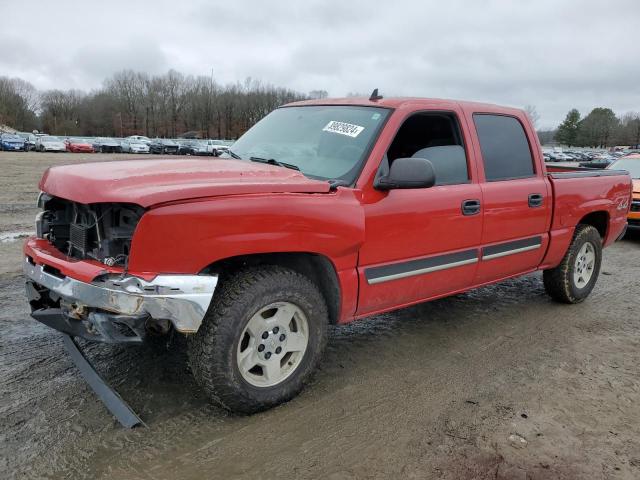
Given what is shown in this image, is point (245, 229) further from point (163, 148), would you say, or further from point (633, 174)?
point (163, 148)

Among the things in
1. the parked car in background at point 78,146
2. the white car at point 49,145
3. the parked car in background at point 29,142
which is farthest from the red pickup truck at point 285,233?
the parked car in background at point 78,146

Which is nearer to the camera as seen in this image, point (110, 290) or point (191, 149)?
point (110, 290)

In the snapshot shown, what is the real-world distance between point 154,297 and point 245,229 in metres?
0.57

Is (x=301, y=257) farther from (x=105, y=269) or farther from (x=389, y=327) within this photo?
(x=389, y=327)

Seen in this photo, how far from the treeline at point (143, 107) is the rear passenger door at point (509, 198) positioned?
8962 cm

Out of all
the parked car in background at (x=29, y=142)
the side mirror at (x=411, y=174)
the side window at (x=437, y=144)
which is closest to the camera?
the side mirror at (x=411, y=174)

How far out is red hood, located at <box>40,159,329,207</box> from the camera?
8.38ft

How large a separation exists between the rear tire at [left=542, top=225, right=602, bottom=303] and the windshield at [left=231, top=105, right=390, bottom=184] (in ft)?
9.04

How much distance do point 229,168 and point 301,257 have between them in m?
0.74

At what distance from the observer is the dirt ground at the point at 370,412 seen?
2.61 meters

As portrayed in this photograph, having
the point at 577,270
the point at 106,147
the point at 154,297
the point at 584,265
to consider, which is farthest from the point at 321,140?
the point at 106,147

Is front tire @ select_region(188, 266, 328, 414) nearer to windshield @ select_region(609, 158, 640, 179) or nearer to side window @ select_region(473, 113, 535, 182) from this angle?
side window @ select_region(473, 113, 535, 182)

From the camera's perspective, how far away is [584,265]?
17.9 ft

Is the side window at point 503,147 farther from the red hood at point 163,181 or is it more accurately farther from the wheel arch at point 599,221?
the red hood at point 163,181
